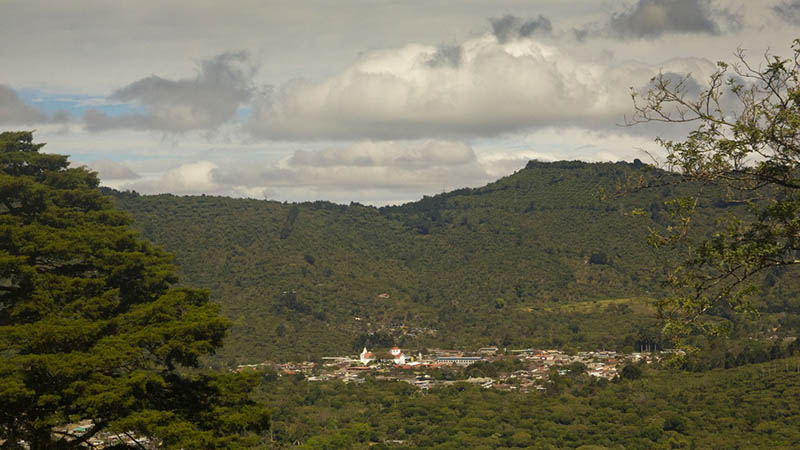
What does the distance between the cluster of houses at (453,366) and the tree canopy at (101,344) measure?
2198 inches

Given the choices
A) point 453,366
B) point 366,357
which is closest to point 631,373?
point 453,366

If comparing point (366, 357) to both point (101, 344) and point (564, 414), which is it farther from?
point (101, 344)

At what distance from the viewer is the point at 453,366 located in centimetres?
8881

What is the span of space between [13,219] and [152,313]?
19.2 feet

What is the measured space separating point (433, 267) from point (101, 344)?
13178cm

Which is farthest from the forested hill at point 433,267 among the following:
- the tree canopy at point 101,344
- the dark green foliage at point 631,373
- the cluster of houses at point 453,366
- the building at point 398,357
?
the tree canopy at point 101,344

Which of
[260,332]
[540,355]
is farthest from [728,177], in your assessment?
[260,332]

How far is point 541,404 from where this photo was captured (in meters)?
65.1

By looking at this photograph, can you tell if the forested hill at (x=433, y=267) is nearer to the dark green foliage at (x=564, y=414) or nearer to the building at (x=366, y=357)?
the building at (x=366, y=357)

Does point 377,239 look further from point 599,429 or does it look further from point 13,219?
point 13,219

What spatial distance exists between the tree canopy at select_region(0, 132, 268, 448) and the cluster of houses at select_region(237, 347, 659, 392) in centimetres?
5583

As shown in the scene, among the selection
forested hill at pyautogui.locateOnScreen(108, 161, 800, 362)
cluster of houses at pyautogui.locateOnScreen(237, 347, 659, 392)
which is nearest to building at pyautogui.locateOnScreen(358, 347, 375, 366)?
cluster of houses at pyautogui.locateOnScreen(237, 347, 659, 392)

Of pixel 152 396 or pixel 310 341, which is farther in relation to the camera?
pixel 310 341

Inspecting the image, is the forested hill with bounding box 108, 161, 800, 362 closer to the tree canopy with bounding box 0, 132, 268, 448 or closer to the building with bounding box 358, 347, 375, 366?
the building with bounding box 358, 347, 375, 366
